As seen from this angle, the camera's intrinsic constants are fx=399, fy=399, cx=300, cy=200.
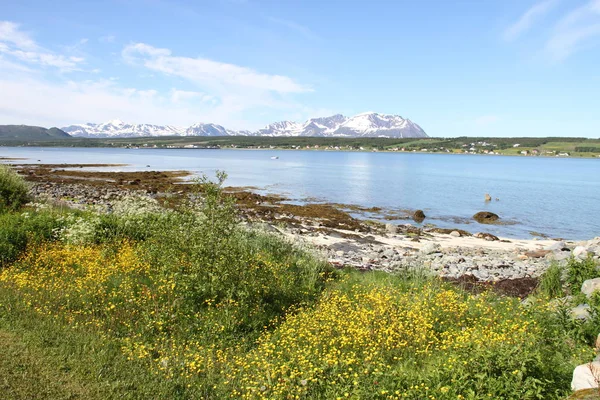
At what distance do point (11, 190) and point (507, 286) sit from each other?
2188 centimetres

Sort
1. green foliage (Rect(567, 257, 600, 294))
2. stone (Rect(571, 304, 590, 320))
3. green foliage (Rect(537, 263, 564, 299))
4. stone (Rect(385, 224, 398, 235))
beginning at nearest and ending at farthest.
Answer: stone (Rect(571, 304, 590, 320)), green foliage (Rect(567, 257, 600, 294)), green foliage (Rect(537, 263, 564, 299)), stone (Rect(385, 224, 398, 235))

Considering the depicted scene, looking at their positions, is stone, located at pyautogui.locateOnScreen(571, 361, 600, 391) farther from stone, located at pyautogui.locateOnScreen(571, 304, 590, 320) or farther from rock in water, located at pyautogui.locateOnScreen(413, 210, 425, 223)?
rock in water, located at pyautogui.locateOnScreen(413, 210, 425, 223)

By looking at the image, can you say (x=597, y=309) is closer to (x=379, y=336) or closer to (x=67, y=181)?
(x=379, y=336)

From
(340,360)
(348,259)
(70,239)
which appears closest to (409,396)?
(340,360)

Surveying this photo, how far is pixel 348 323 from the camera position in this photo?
8.70 metres

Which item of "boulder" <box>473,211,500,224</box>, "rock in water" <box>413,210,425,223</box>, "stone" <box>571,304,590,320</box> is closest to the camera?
"stone" <box>571,304,590,320</box>

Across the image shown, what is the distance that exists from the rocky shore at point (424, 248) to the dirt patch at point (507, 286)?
0.39ft

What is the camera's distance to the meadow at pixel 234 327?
6.25 meters

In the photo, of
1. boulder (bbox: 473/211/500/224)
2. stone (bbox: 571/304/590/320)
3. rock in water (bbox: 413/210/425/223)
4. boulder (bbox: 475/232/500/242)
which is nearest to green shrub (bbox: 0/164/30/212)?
stone (bbox: 571/304/590/320)

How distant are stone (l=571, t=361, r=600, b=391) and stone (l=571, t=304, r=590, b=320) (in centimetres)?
269

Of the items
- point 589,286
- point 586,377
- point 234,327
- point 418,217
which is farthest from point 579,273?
point 418,217

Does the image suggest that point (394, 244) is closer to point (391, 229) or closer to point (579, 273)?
point (391, 229)

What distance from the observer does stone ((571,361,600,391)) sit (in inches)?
219

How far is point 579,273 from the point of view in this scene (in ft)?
40.0
